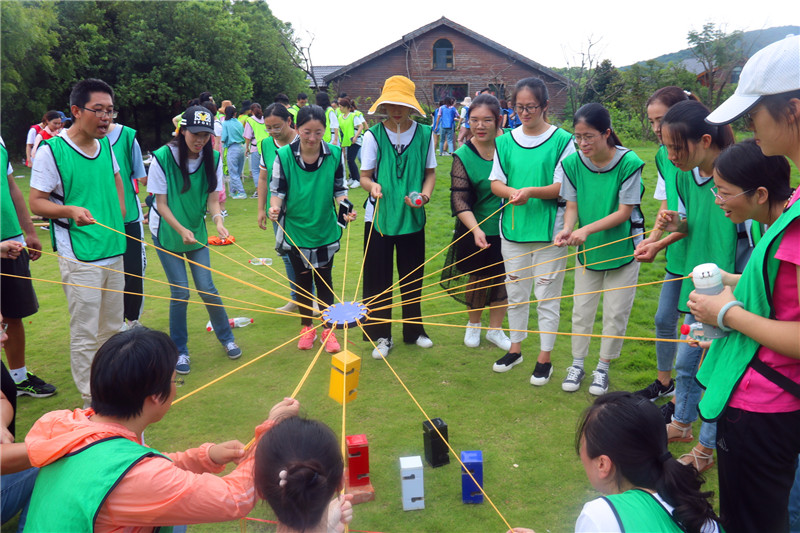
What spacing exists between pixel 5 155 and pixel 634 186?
439 cm

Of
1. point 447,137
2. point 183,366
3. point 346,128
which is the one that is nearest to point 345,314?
point 183,366

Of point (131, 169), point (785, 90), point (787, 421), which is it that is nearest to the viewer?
point (785, 90)

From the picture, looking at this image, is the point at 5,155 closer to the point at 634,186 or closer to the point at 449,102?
the point at 634,186

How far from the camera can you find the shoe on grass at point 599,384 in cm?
407

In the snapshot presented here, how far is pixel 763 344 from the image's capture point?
1.84m

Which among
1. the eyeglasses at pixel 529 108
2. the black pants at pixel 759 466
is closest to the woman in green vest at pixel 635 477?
the black pants at pixel 759 466

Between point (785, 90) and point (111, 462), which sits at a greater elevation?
point (785, 90)

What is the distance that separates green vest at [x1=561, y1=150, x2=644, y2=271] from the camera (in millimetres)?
3713

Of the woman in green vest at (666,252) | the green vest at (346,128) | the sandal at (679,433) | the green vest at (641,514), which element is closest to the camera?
the green vest at (641,514)

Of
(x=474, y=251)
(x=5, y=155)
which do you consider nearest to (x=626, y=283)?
(x=474, y=251)

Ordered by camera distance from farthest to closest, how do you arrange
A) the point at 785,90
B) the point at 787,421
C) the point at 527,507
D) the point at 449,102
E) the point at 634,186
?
the point at 449,102 → the point at 634,186 → the point at 527,507 → the point at 787,421 → the point at 785,90

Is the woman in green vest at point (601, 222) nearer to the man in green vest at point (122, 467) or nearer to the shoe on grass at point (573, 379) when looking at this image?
the shoe on grass at point (573, 379)

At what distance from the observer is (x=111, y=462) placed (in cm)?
177

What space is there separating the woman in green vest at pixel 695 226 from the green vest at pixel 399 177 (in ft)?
6.56
